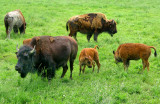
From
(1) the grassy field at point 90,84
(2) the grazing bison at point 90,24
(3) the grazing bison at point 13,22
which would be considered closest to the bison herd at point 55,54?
(1) the grassy field at point 90,84

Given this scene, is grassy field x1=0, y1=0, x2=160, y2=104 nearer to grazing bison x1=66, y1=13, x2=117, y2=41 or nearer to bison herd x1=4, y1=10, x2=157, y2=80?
bison herd x1=4, y1=10, x2=157, y2=80

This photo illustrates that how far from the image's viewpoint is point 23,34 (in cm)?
1345

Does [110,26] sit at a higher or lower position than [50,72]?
higher

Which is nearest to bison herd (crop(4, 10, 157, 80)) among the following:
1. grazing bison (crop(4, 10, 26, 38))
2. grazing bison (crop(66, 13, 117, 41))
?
grazing bison (crop(66, 13, 117, 41))

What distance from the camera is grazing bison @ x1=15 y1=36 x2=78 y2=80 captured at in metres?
6.42

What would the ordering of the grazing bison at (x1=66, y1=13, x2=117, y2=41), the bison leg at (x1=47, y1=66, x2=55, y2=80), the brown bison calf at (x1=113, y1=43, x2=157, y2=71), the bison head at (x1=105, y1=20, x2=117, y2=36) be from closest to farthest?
1. the bison leg at (x1=47, y1=66, x2=55, y2=80)
2. the brown bison calf at (x1=113, y1=43, x2=157, y2=71)
3. the grazing bison at (x1=66, y1=13, x2=117, y2=41)
4. the bison head at (x1=105, y1=20, x2=117, y2=36)

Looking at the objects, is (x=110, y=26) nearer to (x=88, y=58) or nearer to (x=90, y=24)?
(x=90, y=24)

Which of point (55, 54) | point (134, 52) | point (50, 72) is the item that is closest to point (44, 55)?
point (55, 54)

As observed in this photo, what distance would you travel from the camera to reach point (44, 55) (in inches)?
265

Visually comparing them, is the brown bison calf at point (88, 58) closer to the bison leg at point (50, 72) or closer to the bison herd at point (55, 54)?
the bison herd at point (55, 54)

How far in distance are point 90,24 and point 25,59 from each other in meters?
6.79

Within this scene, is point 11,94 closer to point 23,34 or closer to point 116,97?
point 116,97

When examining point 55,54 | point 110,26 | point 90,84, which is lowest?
point 90,84

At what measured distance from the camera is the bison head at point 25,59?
6.29 m
